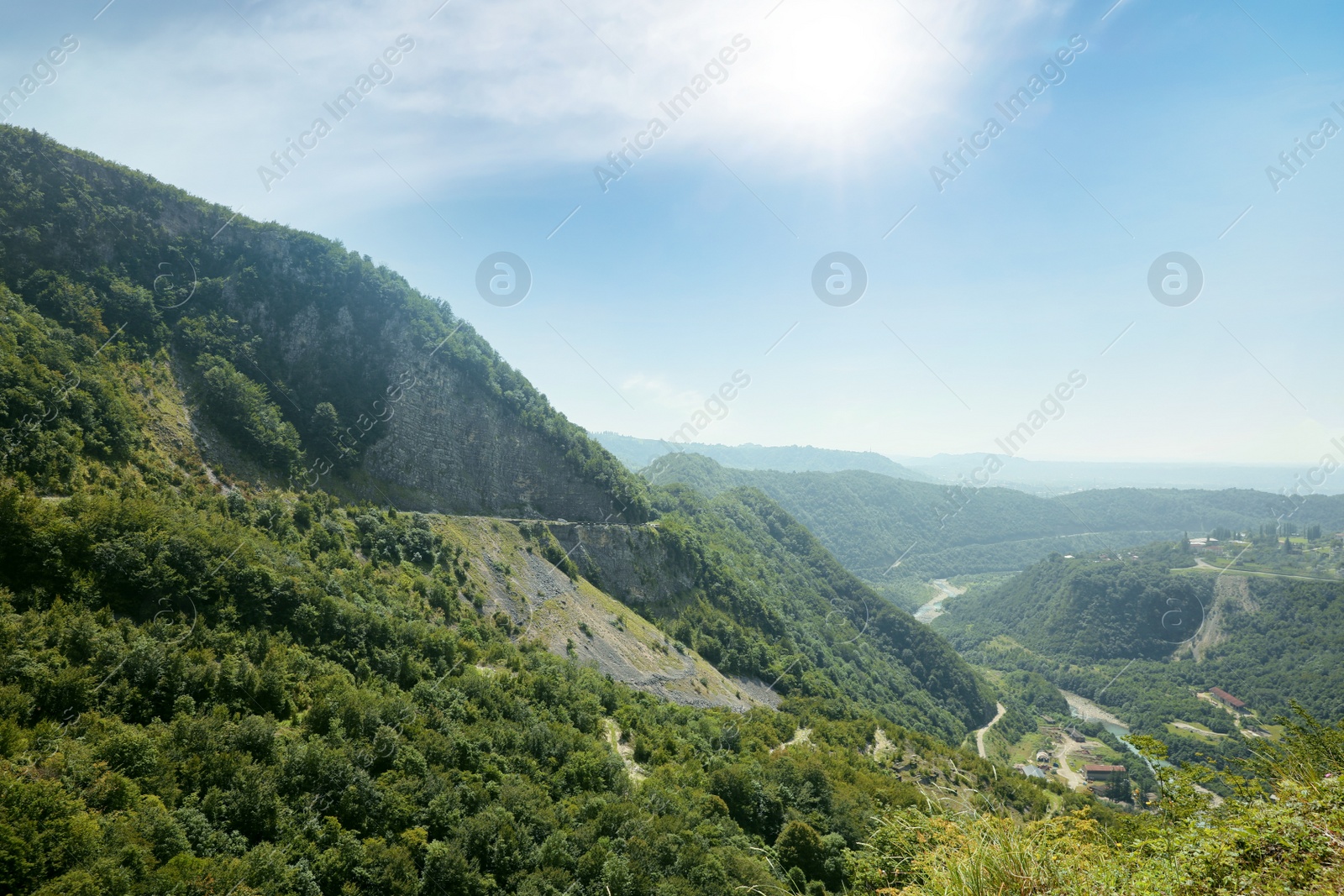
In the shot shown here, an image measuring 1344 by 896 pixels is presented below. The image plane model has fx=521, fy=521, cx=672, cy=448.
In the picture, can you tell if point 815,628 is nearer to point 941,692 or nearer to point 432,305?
point 941,692

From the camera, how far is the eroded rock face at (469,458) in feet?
208

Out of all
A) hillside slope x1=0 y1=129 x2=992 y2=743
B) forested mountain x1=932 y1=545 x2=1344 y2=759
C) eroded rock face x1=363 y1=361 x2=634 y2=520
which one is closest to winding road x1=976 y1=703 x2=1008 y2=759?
hillside slope x1=0 y1=129 x2=992 y2=743

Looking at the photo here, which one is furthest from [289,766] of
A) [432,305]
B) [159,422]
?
[432,305]

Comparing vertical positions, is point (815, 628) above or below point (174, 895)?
above

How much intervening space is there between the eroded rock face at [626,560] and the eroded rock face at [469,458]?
4.15 m

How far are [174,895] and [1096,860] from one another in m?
21.8

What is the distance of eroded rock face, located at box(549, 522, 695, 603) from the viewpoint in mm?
73625

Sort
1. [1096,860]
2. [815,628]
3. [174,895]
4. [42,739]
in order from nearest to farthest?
[1096,860] → [174,895] → [42,739] → [815,628]

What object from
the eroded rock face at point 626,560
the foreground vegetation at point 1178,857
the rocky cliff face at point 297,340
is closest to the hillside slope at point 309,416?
the rocky cliff face at point 297,340

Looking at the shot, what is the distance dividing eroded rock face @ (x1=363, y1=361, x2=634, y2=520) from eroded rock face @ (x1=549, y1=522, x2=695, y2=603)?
415 cm

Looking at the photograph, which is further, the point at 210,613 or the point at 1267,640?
the point at 1267,640

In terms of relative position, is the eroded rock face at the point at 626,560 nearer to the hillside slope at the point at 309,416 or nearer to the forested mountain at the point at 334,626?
the hillside slope at the point at 309,416

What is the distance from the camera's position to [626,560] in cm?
7900

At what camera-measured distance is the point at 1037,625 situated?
181875 mm
